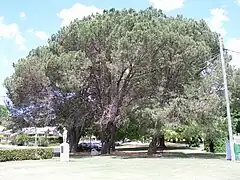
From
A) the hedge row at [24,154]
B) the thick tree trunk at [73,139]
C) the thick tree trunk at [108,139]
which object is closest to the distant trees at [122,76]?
the thick tree trunk at [108,139]

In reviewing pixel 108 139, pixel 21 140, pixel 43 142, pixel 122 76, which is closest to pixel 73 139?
pixel 108 139

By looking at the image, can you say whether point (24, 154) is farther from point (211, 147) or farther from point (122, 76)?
point (211, 147)

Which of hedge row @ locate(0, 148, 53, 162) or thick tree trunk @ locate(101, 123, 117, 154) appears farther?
thick tree trunk @ locate(101, 123, 117, 154)

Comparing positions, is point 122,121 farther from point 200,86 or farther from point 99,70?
point 200,86

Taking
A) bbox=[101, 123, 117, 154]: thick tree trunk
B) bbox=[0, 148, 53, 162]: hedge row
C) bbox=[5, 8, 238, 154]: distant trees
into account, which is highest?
bbox=[5, 8, 238, 154]: distant trees

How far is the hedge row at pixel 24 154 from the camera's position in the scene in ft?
86.3

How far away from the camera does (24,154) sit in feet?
90.4

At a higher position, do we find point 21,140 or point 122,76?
point 122,76

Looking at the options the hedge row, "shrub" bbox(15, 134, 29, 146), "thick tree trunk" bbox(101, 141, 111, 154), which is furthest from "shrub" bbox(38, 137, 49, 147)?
the hedge row

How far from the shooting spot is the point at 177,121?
995 inches

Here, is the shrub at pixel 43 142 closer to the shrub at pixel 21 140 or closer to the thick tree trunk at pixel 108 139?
the shrub at pixel 21 140

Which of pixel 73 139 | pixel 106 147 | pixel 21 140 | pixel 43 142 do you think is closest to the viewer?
pixel 106 147

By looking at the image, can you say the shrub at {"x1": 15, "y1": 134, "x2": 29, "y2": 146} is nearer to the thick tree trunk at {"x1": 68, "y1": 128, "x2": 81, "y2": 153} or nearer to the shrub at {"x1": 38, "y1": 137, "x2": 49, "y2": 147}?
the shrub at {"x1": 38, "y1": 137, "x2": 49, "y2": 147}

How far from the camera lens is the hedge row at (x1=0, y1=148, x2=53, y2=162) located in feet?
86.3
